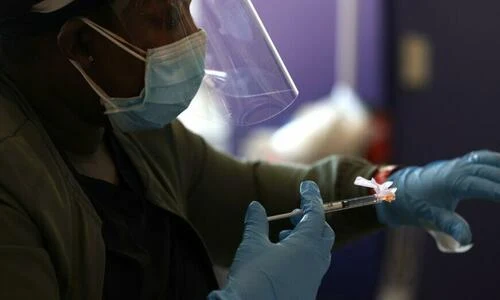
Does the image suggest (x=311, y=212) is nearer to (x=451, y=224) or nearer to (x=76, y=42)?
(x=451, y=224)

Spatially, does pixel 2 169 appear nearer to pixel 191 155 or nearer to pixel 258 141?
pixel 191 155

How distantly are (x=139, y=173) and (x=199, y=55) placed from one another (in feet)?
0.69

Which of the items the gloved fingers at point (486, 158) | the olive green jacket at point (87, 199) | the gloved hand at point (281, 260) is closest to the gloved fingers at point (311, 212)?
the gloved hand at point (281, 260)

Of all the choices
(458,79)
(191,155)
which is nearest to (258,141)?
(458,79)

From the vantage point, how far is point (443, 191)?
1.25 m

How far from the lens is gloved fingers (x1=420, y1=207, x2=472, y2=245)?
119 centimetres

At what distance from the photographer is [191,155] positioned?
1.36m

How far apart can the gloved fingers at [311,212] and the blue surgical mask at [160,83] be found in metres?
0.24

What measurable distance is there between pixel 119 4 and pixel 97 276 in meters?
0.39

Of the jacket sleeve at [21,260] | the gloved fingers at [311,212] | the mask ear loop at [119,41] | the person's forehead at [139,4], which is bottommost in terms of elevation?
the gloved fingers at [311,212]

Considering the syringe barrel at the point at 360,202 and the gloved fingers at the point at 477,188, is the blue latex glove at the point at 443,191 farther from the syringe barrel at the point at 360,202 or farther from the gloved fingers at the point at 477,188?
the syringe barrel at the point at 360,202

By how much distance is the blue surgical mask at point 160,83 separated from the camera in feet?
3.62

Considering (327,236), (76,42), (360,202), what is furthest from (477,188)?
(76,42)

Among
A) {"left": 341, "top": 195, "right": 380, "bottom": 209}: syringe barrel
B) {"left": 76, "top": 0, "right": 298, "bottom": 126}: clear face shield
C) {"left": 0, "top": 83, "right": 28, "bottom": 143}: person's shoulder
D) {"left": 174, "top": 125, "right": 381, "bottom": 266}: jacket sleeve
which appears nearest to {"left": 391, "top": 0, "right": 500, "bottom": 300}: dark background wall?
{"left": 174, "top": 125, "right": 381, "bottom": 266}: jacket sleeve
